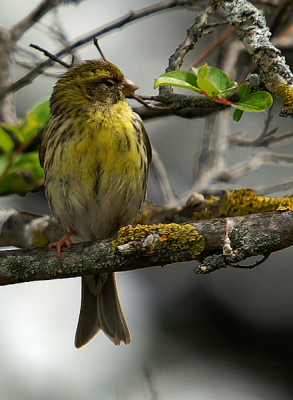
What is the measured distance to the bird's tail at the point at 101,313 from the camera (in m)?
3.76

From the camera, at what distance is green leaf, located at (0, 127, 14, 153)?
11.2 ft

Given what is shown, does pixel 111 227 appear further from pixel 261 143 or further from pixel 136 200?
pixel 261 143

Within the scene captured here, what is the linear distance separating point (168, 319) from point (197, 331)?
347mm

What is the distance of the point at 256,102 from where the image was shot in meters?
2.40

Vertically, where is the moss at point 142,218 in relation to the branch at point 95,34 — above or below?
below

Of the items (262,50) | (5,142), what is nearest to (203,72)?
(262,50)

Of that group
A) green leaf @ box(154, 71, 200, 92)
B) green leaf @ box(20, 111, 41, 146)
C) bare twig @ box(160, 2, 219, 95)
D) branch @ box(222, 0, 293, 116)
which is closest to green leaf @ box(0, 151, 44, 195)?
green leaf @ box(20, 111, 41, 146)

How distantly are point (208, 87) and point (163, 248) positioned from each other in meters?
0.75

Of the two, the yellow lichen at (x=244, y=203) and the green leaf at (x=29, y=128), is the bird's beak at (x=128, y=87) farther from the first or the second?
the yellow lichen at (x=244, y=203)

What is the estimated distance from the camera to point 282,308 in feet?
17.9

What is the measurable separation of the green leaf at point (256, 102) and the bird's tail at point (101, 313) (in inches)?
74.7

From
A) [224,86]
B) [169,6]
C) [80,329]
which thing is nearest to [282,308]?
[80,329]

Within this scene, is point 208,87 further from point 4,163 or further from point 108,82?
point 4,163

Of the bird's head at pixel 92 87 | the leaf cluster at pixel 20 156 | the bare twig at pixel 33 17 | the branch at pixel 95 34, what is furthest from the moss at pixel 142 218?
the bare twig at pixel 33 17
